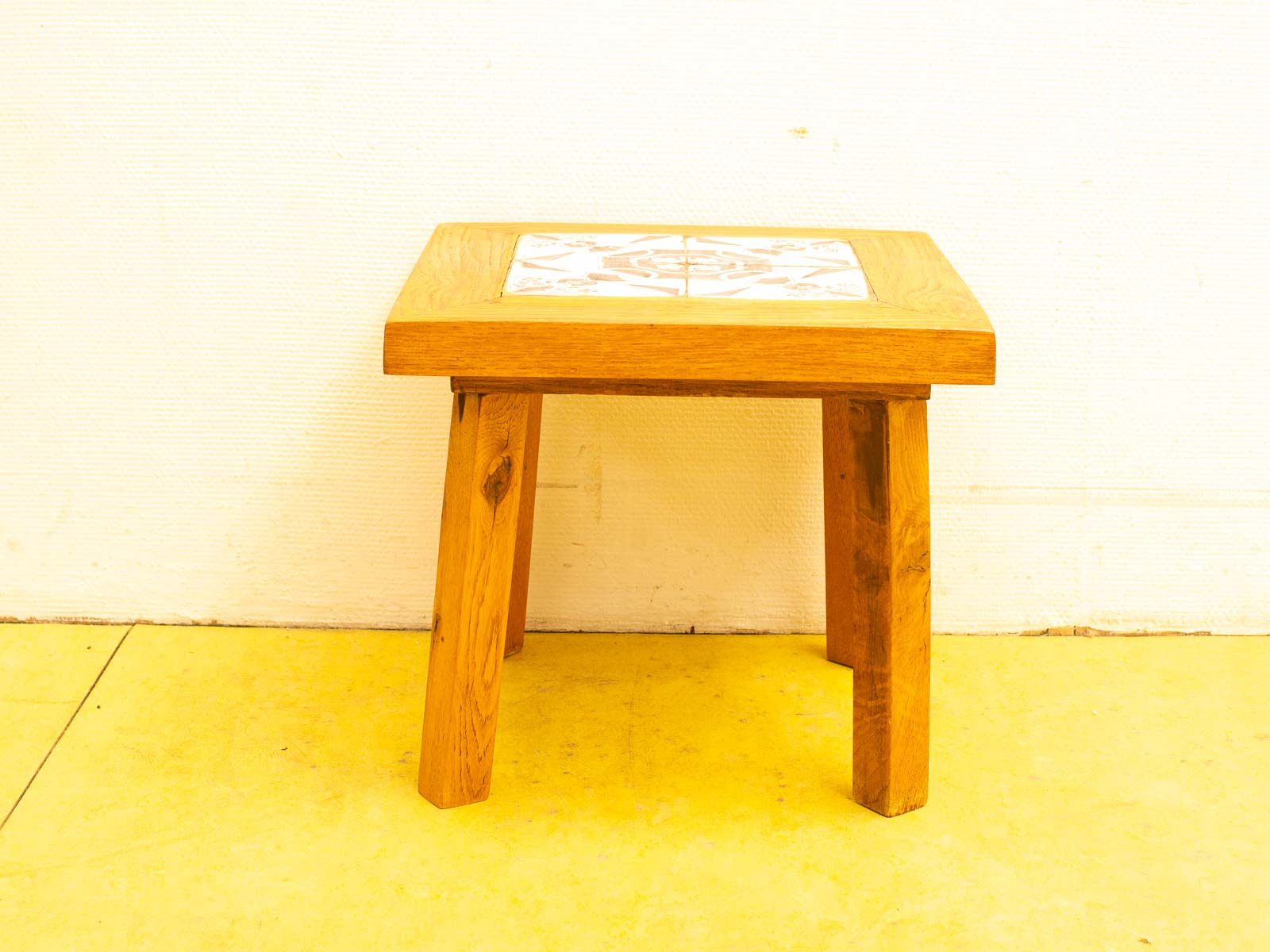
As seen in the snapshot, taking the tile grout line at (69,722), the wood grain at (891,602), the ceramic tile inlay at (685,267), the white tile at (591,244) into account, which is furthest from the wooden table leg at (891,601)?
the tile grout line at (69,722)

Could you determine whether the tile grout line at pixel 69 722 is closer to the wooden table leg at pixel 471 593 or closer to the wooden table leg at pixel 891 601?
the wooden table leg at pixel 471 593

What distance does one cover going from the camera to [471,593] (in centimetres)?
97

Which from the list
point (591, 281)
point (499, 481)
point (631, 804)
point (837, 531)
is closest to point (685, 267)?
point (591, 281)

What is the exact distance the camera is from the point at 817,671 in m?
1.25

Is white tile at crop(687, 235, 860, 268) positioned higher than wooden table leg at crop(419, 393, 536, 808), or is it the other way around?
white tile at crop(687, 235, 860, 268)

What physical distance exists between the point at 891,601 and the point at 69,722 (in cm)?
73

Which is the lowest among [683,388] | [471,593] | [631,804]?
[631,804]

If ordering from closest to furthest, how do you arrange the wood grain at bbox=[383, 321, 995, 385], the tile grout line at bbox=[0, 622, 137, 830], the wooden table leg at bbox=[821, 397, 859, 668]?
the wood grain at bbox=[383, 321, 995, 385] < the tile grout line at bbox=[0, 622, 137, 830] < the wooden table leg at bbox=[821, 397, 859, 668]

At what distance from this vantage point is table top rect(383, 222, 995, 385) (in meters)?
0.86

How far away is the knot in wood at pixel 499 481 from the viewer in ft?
3.08

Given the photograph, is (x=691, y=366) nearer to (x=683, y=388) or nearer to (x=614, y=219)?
(x=683, y=388)

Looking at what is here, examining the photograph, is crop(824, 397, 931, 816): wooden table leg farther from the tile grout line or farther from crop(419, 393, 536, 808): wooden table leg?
the tile grout line

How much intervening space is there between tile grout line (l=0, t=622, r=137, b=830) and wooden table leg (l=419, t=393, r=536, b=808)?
1.04 ft

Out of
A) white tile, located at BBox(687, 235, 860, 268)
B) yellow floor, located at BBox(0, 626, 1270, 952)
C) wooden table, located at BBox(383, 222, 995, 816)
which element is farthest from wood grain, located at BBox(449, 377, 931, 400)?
yellow floor, located at BBox(0, 626, 1270, 952)
